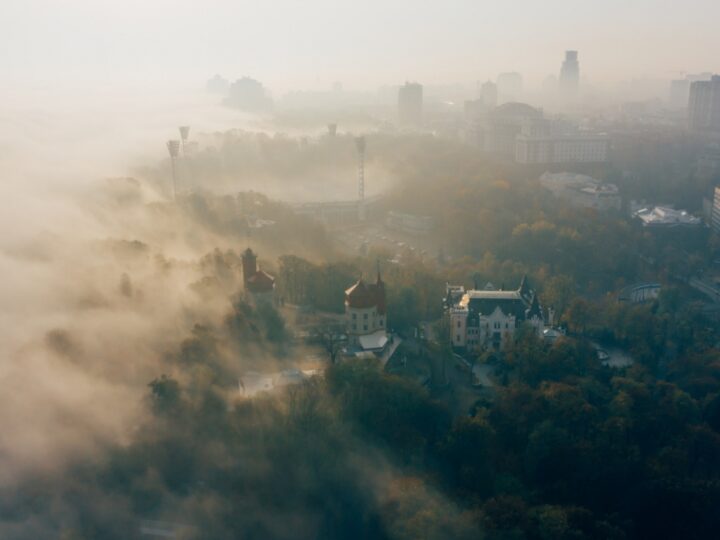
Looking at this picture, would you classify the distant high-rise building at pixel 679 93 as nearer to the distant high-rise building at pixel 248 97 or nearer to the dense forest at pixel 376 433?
the distant high-rise building at pixel 248 97

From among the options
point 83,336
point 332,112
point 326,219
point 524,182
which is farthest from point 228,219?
point 332,112

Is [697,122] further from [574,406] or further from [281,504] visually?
[281,504]

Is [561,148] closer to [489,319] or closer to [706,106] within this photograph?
[706,106]

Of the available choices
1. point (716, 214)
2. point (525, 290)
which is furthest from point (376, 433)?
point (716, 214)

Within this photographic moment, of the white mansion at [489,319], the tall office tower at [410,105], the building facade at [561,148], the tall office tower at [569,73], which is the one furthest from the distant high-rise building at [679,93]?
the white mansion at [489,319]

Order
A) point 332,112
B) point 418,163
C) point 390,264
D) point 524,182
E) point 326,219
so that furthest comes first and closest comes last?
point 332,112 < point 418,163 < point 524,182 < point 326,219 < point 390,264

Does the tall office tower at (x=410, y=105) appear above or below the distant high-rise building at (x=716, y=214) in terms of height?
above
